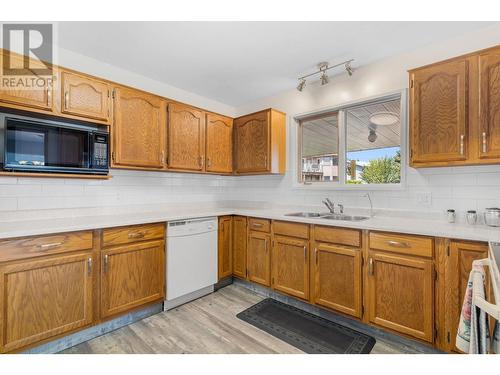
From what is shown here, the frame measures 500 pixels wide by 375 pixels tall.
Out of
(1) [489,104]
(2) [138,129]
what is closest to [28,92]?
(2) [138,129]

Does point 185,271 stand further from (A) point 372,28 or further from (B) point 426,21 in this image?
(B) point 426,21

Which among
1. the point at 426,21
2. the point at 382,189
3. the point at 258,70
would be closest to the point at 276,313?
the point at 382,189

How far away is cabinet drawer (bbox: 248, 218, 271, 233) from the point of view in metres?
2.76

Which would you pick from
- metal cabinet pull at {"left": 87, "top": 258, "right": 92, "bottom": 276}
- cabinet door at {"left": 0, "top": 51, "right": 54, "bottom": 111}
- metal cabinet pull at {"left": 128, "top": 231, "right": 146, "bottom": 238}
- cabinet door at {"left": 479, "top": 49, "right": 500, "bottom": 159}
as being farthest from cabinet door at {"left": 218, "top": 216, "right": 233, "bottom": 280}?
cabinet door at {"left": 479, "top": 49, "right": 500, "bottom": 159}

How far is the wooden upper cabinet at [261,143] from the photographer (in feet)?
10.4

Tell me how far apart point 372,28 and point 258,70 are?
3.78 ft

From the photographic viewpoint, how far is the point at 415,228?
1.84 meters

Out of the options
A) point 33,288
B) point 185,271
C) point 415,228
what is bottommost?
point 185,271

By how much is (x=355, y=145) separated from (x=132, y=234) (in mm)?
2477

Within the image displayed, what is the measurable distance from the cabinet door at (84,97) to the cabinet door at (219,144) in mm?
1202

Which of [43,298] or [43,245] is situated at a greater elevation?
[43,245]

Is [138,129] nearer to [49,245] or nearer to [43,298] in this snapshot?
[49,245]

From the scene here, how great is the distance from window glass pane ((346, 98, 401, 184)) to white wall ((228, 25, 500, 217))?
174mm

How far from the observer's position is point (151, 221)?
7.61 ft
